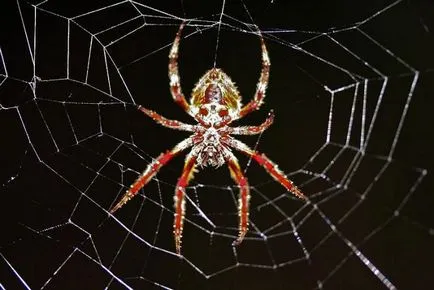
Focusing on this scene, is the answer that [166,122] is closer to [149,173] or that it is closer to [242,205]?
[149,173]

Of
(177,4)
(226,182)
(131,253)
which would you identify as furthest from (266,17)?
(131,253)

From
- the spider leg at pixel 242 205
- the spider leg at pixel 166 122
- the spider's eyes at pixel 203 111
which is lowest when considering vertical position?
the spider leg at pixel 242 205

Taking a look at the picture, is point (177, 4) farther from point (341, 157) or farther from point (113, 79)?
point (341, 157)

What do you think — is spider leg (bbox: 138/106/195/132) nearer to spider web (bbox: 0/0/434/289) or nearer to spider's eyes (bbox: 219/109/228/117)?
spider's eyes (bbox: 219/109/228/117)

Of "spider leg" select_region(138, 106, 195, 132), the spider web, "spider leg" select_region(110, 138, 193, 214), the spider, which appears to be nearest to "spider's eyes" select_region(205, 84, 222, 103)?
the spider

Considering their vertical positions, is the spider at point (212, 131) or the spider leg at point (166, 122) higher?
the spider leg at point (166, 122)

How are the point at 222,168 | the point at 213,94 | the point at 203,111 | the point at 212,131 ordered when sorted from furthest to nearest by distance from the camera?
1. the point at 222,168
2. the point at 212,131
3. the point at 203,111
4. the point at 213,94

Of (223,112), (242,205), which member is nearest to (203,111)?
(223,112)

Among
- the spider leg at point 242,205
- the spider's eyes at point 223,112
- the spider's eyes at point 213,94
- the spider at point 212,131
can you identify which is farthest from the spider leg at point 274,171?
the spider's eyes at point 213,94

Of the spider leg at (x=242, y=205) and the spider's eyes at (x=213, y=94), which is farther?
the spider leg at (x=242, y=205)

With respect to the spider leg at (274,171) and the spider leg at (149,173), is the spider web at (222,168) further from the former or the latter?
the spider leg at (274,171)
